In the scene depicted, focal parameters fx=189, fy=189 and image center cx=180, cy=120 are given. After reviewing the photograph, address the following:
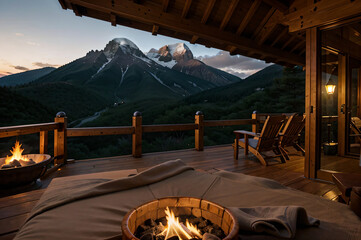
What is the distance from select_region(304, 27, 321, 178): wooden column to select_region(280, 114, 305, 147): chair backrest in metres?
0.85

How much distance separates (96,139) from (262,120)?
31.3ft

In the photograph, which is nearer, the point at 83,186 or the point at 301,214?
the point at 301,214

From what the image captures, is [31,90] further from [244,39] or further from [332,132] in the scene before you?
[332,132]

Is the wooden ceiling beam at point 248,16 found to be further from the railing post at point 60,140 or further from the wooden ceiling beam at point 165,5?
the railing post at point 60,140

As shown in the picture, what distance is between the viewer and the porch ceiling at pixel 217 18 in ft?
10.9

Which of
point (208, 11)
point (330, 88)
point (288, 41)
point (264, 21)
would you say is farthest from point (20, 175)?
point (288, 41)

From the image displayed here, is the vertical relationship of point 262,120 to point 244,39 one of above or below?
below

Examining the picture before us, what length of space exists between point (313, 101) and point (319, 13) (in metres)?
1.39

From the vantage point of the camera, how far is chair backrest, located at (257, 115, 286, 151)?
3678 millimetres

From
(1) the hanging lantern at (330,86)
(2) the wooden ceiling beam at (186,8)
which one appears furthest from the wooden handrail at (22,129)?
(1) the hanging lantern at (330,86)

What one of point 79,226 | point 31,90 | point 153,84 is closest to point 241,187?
point 79,226

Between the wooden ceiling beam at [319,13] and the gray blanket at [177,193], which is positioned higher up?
the wooden ceiling beam at [319,13]

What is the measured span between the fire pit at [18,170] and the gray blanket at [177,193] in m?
1.58

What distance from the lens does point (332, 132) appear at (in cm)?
443
